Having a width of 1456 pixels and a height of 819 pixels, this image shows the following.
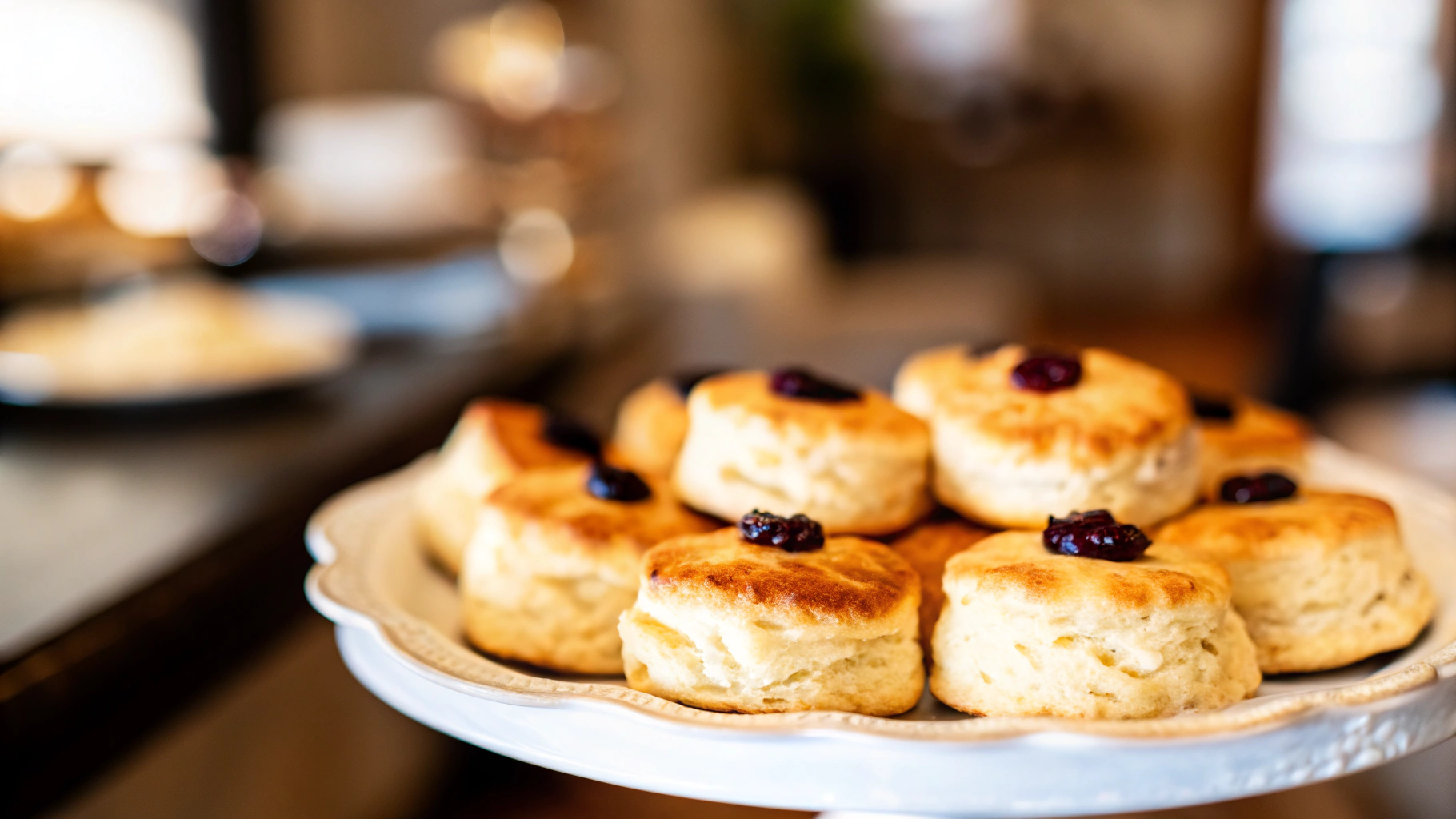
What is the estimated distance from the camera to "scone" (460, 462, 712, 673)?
1.16 meters

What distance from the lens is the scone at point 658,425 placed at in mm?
1518

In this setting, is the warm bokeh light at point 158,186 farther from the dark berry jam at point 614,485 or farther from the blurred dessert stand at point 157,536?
the dark berry jam at point 614,485

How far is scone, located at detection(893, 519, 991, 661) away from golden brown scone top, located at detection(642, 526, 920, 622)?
6 centimetres

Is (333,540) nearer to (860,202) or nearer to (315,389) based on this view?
(315,389)

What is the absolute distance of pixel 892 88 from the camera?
1167cm

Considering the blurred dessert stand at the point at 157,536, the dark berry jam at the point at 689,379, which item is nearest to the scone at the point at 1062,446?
the dark berry jam at the point at 689,379

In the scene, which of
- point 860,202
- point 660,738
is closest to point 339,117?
point 660,738

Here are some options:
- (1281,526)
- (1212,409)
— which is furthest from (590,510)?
(1212,409)

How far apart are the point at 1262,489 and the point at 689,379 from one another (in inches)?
30.3

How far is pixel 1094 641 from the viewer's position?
0.98 metres

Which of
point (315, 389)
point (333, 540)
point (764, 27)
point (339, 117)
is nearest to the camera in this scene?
point (333, 540)

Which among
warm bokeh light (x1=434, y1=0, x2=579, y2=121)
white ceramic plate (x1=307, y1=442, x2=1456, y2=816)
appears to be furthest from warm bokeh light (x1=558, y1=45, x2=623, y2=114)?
white ceramic plate (x1=307, y1=442, x2=1456, y2=816)

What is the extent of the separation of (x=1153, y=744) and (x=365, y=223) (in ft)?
16.7

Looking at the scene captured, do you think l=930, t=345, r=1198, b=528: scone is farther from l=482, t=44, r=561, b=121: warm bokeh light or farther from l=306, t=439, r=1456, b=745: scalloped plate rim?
l=482, t=44, r=561, b=121: warm bokeh light
